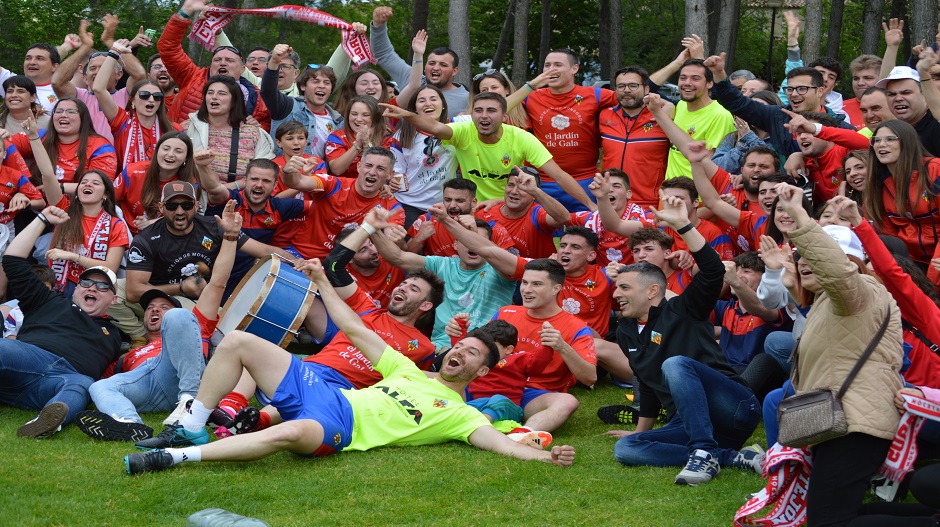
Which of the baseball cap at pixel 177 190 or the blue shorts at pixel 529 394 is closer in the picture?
the blue shorts at pixel 529 394

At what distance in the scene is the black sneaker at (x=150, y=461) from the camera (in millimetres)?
5914

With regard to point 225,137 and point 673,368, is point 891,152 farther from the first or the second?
point 225,137

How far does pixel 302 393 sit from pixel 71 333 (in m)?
2.55

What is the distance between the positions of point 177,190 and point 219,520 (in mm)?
4371

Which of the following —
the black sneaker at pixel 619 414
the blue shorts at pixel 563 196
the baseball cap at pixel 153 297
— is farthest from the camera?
the blue shorts at pixel 563 196

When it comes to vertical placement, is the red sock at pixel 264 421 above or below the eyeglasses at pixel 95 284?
below

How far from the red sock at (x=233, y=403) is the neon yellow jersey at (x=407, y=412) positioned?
2.77 feet

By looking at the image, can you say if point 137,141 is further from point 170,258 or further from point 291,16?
point 291,16

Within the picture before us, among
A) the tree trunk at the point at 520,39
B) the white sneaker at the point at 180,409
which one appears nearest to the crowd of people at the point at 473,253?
the white sneaker at the point at 180,409

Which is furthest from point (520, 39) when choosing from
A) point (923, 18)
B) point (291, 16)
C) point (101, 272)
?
point (101, 272)

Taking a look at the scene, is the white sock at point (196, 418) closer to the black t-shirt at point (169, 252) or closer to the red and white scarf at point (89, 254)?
the black t-shirt at point (169, 252)

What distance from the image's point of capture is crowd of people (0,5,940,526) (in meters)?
5.97

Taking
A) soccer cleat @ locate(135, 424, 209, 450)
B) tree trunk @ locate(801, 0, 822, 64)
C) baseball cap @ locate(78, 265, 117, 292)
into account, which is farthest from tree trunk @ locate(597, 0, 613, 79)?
soccer cleat @ locate(135, 424, 209, 450)

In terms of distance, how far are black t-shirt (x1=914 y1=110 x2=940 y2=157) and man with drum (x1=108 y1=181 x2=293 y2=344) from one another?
5.40 meters
